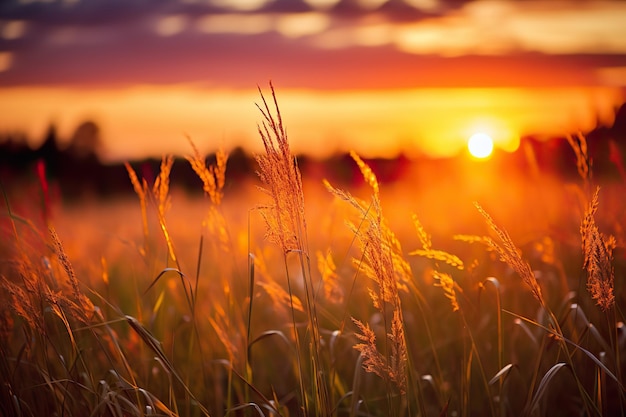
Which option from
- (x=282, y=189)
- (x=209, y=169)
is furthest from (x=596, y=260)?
(x=209, y=169)

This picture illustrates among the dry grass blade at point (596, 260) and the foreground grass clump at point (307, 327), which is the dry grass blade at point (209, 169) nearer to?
the foreground grass clump at point (307, 327)

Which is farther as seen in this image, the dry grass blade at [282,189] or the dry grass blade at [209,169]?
the dry grass blade at [209,169]

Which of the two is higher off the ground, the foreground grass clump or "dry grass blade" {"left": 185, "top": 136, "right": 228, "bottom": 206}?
"dry grass blade" {"left": 185, "top": 136, "right": 228, "bottom": 206}

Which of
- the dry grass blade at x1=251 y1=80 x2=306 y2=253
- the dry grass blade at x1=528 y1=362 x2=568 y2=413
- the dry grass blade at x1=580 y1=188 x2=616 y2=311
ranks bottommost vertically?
the dry grass blade at x1=528 y1=362 x2=568 y2=413

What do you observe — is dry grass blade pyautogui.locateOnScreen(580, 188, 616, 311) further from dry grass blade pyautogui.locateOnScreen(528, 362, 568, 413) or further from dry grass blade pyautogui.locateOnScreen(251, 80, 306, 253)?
dry grass blade pyautogui.locateOnScreen(251, 80, 306, 253)

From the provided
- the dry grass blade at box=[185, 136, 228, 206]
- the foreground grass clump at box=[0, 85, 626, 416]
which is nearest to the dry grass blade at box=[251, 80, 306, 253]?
the foreground grass clump at box=[0, 85, 626, 416]

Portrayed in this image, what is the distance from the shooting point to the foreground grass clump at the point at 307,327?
70.4 inches

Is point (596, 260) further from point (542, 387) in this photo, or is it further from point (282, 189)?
point (282, 189)

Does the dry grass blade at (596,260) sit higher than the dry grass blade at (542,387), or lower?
higher

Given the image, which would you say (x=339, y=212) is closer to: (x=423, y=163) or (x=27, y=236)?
(x=27, y=236)

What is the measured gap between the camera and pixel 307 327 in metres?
2.09

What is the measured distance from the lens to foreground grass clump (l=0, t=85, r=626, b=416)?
179cm

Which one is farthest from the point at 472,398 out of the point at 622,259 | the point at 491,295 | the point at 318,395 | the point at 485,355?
the point at 622,259

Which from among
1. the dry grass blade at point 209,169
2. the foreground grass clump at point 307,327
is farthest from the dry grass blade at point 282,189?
the dry grass blade at point 209,169
